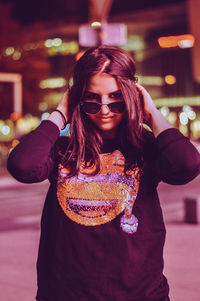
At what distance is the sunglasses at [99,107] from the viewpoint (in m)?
2.23

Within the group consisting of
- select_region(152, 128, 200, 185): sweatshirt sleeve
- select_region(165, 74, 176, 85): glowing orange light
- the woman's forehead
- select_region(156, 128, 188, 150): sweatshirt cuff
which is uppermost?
the woman's forehead

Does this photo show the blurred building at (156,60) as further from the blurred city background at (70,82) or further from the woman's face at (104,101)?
the woman's face at (104,101)

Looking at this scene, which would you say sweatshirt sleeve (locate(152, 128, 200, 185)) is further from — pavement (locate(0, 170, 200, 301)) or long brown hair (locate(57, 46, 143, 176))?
pavement (locate(0, 170, 200, 301))

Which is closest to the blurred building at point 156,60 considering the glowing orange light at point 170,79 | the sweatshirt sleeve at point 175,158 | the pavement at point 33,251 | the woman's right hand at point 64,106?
the glowing orange light at point 170,79

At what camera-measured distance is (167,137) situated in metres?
2.26

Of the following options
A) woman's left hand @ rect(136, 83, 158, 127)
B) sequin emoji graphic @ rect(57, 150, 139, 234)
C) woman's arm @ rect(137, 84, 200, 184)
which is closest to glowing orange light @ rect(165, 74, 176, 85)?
woman's left hand @ rect(136, 83, 158, 127)

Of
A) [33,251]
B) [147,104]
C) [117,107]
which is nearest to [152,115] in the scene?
[147,104]

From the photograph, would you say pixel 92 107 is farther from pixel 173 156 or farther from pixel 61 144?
pixel 173 156

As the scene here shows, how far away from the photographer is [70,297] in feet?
6.81

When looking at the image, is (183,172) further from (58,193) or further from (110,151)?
(58,193)

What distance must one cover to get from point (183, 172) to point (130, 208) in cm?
25

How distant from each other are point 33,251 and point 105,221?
508cm

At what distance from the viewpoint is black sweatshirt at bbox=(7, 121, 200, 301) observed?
208 centimetres

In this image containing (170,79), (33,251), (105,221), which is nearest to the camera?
(105,221)
